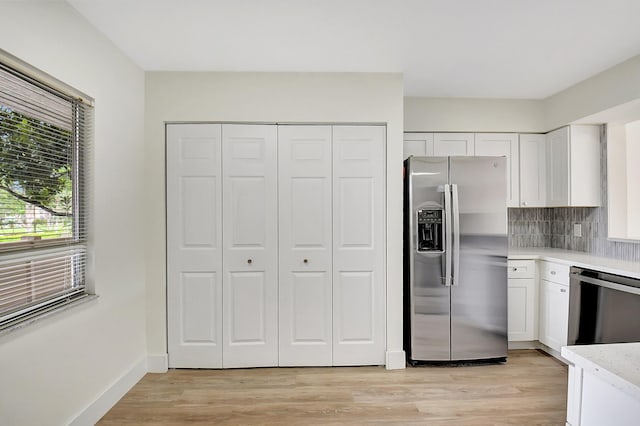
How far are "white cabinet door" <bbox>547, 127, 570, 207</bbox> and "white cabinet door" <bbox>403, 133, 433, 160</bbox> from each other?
4.02ft

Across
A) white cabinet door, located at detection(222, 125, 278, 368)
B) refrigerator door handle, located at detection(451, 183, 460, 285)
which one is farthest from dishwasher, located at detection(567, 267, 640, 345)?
white cabinet door, located at detection(222, 125, 278, 368)

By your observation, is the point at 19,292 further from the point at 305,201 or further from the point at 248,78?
the point at 248,78

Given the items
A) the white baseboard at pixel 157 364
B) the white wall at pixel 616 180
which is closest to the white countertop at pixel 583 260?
the white wall at pixel 616 180

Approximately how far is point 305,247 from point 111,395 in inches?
67.4

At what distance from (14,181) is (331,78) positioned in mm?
2232

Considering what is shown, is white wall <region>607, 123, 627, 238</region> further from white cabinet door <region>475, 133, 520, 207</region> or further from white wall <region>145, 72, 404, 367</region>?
white wall <region>145, 72, 404, 367</region>

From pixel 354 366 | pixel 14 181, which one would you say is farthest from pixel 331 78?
pixel 354 366

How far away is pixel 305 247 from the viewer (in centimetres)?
295

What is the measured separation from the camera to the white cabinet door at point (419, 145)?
357 cm

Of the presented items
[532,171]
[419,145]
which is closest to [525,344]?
[532,171]

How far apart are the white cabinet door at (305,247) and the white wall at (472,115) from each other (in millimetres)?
1170

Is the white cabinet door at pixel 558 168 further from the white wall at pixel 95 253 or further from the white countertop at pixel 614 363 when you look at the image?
the white wall at pixel 95 253

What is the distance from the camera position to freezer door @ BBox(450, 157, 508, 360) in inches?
116

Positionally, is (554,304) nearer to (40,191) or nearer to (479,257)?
(479,257)
